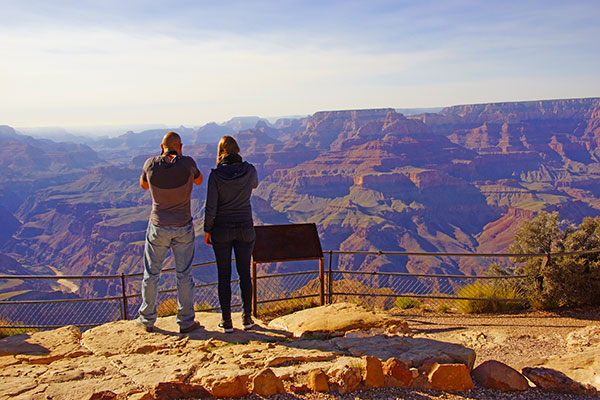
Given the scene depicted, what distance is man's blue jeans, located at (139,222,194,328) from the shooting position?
14.7 feet

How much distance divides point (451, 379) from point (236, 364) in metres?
1.73

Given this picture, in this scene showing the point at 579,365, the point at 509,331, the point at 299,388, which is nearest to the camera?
the point at 299,388

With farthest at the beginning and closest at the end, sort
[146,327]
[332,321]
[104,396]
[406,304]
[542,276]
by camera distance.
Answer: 1. [406,304]
2. [542,276]
3. [332,321]
4. [146,327]
5. [104,396]

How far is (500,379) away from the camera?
3381 mm

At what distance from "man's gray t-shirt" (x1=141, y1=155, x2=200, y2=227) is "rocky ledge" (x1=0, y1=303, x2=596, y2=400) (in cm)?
127

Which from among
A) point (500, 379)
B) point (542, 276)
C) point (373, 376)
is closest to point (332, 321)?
point (373, 376)

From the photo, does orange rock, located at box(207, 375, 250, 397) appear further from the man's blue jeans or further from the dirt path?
the dirt path

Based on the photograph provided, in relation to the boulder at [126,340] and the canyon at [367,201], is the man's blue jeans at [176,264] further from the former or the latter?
the canyon at [367,201]

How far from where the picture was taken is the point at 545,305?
6406mm

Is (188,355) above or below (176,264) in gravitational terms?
below

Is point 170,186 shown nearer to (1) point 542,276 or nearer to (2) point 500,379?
(2) point 500,379

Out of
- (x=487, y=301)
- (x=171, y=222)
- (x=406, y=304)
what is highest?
(x=171, y=222)

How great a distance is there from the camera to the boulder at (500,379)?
3.37 m

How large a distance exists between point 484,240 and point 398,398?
11365 cm
